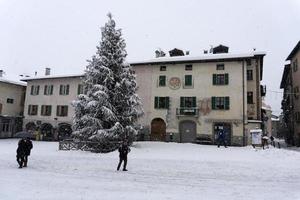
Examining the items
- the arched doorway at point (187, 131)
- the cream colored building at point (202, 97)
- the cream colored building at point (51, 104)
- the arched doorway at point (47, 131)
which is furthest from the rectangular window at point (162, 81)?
the arched doorway at point (47, 131)

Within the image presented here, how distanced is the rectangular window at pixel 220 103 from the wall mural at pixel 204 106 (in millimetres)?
469

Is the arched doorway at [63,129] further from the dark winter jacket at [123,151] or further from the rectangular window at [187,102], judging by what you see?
the dark winter jacket at [123,151]

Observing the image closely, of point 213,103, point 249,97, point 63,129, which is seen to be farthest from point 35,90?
point 249,97

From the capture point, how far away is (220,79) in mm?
34344

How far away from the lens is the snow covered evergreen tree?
82.8 ft

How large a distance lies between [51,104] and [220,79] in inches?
942

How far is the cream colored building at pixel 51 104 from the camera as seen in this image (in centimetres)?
4188

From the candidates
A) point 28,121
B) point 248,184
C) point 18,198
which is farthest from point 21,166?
point 28,121

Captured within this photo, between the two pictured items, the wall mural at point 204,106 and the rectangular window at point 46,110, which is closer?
the wall mural at point 204,106

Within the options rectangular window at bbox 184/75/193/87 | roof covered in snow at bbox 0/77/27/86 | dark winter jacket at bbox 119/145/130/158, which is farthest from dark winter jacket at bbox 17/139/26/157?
roof covered in snow at bbox 0/77/27/86

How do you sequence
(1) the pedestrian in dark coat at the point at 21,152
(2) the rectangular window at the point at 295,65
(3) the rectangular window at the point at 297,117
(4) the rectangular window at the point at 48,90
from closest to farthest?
1. (1) the pedestrian in dark coat at the point at 21,152
2. (3) the rectangular window at the point at 297,117
3. (2) the rectangular window at the point at 295,65
4. (4) the rectangular window at the point at 48,90

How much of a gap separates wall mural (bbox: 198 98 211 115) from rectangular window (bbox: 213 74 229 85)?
2189mm

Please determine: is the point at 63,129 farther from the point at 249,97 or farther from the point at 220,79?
the point at 249,97

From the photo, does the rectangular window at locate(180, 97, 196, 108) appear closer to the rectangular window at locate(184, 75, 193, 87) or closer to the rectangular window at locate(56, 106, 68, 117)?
the rectangular window at locate(184, 75, 193, 87)
